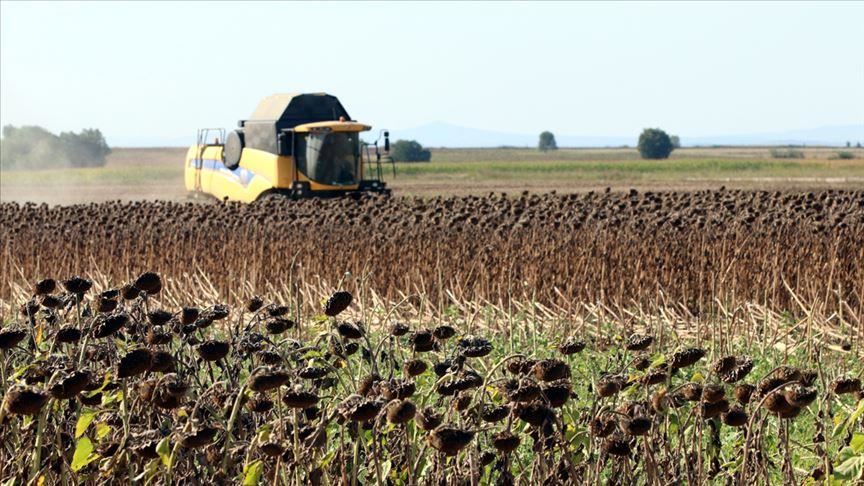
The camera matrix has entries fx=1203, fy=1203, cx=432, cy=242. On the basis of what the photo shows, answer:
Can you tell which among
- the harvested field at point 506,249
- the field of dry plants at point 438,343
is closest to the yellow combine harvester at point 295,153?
the field of dry plants at point 438,343

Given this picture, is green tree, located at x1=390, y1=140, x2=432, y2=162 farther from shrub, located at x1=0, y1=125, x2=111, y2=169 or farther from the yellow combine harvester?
the yellow combine harvester

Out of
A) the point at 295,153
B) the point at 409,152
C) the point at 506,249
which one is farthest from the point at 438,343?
the point at 409,152

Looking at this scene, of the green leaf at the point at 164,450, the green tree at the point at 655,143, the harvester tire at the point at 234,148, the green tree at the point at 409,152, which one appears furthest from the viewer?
the green tree at the point at 655,143

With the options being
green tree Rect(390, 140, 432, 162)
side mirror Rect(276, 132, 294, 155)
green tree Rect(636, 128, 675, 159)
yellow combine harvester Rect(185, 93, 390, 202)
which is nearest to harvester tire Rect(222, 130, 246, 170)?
yellow combine harvester Rect(185, 93, 390, 202)

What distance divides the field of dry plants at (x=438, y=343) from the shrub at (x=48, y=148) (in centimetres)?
7193

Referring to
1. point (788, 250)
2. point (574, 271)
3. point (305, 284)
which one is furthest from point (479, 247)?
point (788, 250)

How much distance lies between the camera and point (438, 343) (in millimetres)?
4492

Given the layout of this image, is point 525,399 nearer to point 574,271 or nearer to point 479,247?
point 574,271

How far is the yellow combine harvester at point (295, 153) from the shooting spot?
24.5 metres

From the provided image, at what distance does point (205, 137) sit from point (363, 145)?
7.22m

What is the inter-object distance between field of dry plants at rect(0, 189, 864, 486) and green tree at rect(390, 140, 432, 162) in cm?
9473

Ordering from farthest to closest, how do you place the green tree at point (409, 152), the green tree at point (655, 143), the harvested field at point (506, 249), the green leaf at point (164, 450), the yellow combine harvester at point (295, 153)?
the green tree at point (655, 143) < the green tree at point (409, 152) < the yellow combine harvester at point (295, 153) < the harvested field at point (506, 249) < the green leaf at point (164, 450)

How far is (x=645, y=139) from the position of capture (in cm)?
13562

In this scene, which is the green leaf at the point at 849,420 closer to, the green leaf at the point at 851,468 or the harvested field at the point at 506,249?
the green leaf at the point at 851,468
